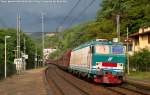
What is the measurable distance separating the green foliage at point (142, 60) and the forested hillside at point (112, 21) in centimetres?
2525

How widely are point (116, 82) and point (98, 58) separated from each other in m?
2.28

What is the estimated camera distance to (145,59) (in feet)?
206

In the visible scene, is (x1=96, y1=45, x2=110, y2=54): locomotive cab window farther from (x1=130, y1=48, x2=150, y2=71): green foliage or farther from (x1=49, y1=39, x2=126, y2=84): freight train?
(x1=130, y1=48, x2=150, y2=71): green foliage

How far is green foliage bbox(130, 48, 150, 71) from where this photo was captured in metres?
62.8

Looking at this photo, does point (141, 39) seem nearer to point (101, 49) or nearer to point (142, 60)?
point (142, 60)

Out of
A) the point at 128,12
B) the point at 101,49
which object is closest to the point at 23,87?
the point at 101,49

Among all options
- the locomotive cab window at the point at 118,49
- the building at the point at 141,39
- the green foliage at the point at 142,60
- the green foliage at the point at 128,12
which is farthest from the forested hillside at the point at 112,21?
the locomotive cab window at the point at 118,49

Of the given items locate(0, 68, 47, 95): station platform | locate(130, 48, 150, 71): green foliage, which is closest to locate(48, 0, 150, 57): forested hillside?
locate(130, 48, 150, 71): green foliage

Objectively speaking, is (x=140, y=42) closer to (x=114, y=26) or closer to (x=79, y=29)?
(x=114, y=26)

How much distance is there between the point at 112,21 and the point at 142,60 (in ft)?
176

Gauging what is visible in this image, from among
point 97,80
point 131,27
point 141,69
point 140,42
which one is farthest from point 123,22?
point 97,80

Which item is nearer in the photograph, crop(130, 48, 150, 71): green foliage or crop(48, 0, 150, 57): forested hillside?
crop(130, 48, 150, 71): green foliage

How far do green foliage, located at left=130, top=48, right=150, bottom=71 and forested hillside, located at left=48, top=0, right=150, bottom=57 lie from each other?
2525 cm

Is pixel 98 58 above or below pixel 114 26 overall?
below
